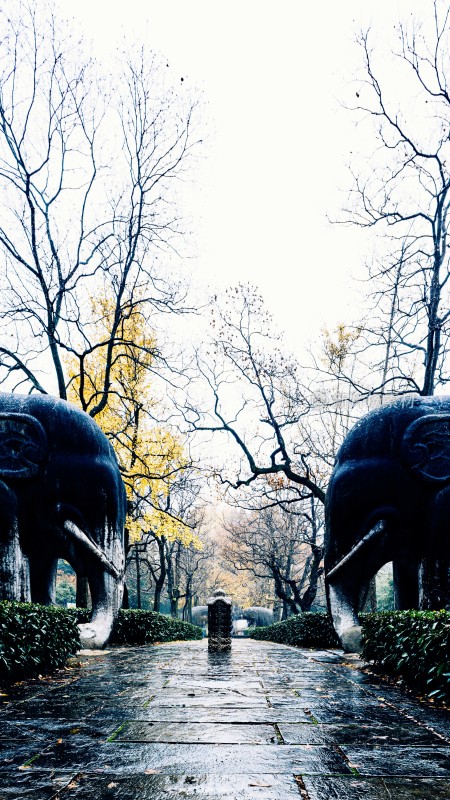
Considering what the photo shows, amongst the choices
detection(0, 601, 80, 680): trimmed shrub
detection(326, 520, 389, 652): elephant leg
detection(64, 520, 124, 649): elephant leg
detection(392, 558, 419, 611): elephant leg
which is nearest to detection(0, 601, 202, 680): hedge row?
detection(0, 601, 80, 680): trimmed shrub

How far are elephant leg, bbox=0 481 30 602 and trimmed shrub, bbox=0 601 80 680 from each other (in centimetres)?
56

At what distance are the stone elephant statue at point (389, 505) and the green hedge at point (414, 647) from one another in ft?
2.47

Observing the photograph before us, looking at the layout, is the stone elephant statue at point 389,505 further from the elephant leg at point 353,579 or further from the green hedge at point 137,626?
the green hedge at point 137,626

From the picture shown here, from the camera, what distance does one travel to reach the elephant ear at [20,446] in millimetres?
8234

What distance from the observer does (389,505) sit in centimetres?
834

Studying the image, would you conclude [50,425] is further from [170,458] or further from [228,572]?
[228,572]

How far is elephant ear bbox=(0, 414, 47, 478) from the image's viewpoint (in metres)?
8.23

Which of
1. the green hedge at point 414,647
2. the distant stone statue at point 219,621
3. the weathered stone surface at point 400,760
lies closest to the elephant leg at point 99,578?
the distant stone statue at point 219,621

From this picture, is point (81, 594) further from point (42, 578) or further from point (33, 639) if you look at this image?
point (33, 639)

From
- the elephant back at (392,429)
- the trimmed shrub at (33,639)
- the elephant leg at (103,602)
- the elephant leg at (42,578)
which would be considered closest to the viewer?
the trimmed shrub at (33,639)

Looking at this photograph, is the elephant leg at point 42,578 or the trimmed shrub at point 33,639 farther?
the elephant leg at point 42,578

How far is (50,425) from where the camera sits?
8.59 meters

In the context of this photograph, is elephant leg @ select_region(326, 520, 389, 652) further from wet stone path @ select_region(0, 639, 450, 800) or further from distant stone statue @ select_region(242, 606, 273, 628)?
distant stone statue @ select_region(242, 606, 273, 628)

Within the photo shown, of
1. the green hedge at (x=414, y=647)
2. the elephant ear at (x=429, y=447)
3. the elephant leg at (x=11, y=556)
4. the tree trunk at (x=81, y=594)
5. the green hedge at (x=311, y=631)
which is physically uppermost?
the elephant ear at (x=429, y=447)
